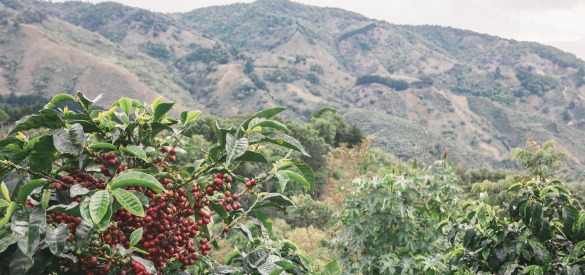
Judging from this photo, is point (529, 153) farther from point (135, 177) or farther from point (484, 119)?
point (484, 119)

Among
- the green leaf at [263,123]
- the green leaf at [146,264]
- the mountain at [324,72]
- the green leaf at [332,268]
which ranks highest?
the green leaf at [263,123]

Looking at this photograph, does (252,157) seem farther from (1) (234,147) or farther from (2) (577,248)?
(2) (577,248)

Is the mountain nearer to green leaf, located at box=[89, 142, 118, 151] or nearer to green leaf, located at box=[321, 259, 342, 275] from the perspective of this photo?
green leaf, located at box=[321, 259, 342, 275]

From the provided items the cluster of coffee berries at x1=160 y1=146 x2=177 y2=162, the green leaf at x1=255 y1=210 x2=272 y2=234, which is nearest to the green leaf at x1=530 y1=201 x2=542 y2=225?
the green leaf at x1=255 y1=210 x2=272 y2=234

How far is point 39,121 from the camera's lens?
1736 millimetres

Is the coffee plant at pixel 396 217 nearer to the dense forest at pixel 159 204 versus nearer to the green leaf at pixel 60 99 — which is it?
the dense forest at pixel 159 204

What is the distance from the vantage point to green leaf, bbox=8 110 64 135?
1671mm

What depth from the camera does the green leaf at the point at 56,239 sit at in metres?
1.39

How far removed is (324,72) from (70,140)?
131 m

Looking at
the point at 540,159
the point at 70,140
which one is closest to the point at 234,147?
the point at 70,140

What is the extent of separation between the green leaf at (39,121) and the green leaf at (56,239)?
1.55 ft

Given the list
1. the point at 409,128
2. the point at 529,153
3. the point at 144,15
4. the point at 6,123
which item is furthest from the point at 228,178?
the point at 144,15

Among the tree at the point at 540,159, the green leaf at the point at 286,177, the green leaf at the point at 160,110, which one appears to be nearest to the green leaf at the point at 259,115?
the green leaf at the point at 286,177

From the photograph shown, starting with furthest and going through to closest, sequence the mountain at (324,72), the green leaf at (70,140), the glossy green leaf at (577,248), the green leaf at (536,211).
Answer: the mountain at (324,72) < the green leaf at (536,211) < the glossy green leaf at (577,248) < the green leaf at (70,140)
